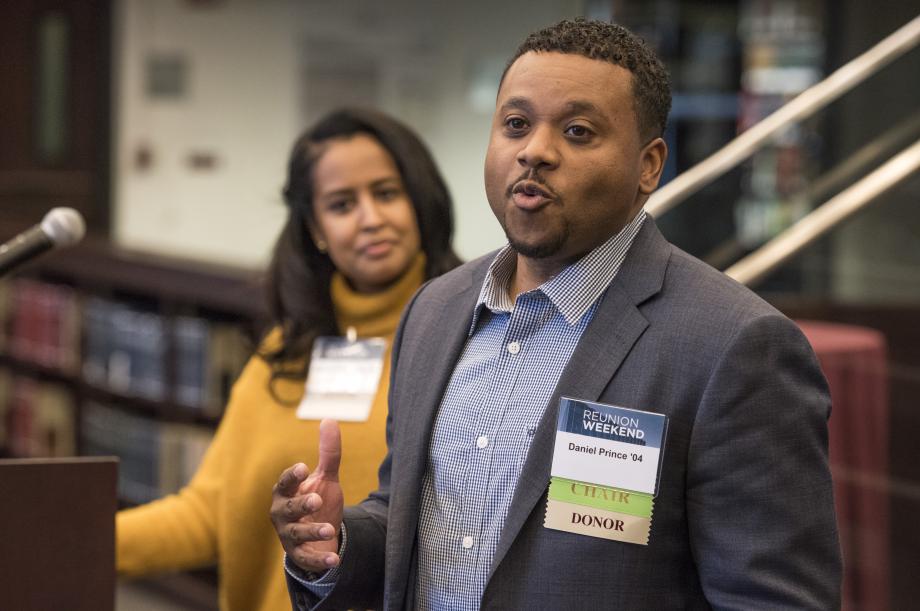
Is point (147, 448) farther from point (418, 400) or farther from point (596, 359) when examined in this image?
point (596, 359)

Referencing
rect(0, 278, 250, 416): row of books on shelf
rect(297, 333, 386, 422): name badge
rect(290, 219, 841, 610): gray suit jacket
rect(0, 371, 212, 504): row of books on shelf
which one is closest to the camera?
rect(290, 219, 841, 610): gray suit jacket

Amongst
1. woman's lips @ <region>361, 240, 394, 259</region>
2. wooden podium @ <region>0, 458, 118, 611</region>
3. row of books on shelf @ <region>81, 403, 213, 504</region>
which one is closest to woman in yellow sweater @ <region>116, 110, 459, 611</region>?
woman's lips @ <region>361, 240, 394, 259</region>

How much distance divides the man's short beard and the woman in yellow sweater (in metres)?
0.90

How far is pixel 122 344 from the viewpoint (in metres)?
5.40

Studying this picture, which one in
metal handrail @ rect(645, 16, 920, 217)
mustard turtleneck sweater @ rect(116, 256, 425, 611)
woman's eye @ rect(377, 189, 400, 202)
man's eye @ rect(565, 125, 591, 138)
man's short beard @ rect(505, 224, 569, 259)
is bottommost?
mustard turtleneck sweater @ rect(116, 256, 425, 611)

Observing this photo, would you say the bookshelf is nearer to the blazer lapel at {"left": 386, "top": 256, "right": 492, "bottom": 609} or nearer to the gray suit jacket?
the blazer lapel at {"left": 386, "top": 256, "right": 492, "bottom": 609}

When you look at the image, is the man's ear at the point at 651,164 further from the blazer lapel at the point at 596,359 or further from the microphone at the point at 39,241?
the microphone at the point at 39,241

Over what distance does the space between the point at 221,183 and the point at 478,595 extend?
5.77 meters

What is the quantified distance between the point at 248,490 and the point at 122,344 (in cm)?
326

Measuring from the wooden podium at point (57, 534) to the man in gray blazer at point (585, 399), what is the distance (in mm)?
300

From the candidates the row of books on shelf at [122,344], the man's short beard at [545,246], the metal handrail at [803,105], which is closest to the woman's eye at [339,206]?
the man's short beard at [545,246]

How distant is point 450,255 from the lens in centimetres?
238

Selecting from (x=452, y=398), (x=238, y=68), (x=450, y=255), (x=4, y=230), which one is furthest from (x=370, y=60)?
(x=452, y=398)

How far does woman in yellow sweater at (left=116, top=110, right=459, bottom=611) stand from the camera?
230 centimetres
